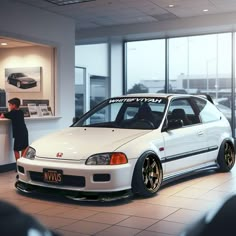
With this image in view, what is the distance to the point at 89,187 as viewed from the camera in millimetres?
4734

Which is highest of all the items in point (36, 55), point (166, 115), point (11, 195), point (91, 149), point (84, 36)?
point (84, 36)

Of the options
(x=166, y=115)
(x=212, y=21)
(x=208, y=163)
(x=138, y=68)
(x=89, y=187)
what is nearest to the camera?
(x=89, y=187)

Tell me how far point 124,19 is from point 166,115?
4790mm

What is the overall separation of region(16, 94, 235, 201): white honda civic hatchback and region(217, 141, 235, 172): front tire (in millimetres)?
100

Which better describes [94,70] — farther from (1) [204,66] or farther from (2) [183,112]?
(2) [183,112]

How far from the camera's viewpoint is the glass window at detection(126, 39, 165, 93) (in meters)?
12.6

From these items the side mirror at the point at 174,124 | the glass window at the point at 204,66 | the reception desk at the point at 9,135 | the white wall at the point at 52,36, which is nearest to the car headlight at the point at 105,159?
the side mirror at the point at 174,124

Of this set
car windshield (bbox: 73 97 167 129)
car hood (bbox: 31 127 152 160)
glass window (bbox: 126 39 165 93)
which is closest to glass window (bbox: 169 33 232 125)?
glass window (bbox: 126 39 165 93)

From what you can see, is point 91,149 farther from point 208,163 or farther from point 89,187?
point 208,163

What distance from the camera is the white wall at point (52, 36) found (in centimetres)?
770

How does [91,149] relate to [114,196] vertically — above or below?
above

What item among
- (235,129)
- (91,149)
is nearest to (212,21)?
(235,129)

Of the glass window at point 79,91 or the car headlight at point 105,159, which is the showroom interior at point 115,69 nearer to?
the glass window at point 79,91

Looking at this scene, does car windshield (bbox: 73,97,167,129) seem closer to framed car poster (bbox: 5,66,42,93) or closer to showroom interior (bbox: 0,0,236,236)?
showroom interior (bbox: 0,0,236,236)
